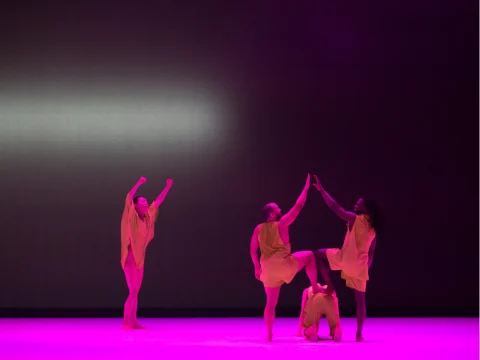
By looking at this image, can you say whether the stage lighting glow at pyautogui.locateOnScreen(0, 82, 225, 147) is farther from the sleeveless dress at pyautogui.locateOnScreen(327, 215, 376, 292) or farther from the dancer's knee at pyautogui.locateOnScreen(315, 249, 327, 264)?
the sleeveless dress at pyautogui.locateOnScreen(327, 215, 376, 292)

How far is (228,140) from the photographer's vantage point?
8680 millimetres

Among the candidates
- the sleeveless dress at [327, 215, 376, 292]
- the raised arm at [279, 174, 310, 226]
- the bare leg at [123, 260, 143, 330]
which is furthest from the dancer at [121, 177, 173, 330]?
the sleeveless dress at [327, 215, 376, 292]

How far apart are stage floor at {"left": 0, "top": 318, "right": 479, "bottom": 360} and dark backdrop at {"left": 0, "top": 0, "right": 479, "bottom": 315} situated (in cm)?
70

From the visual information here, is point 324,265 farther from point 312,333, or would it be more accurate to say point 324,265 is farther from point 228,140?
point 228,140

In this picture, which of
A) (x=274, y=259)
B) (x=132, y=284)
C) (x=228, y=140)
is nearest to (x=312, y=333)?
(x=274, y=259)

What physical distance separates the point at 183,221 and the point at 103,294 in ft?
3.92

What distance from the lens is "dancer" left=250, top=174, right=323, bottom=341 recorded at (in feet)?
19.3

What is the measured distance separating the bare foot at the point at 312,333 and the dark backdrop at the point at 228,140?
2.54 metres

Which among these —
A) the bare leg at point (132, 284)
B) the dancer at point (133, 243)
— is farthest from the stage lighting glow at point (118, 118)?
the bare leg at point (132, 284)

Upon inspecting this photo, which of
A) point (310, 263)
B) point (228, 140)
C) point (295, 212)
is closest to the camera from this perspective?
point (295, 212)

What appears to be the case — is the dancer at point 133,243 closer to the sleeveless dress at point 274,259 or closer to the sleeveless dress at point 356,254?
the sleeveless dress at point 274,259

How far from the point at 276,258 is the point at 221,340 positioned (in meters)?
0.82

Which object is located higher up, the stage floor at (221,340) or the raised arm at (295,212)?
the raised arm at (295,212)

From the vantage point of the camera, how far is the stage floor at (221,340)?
523cm
